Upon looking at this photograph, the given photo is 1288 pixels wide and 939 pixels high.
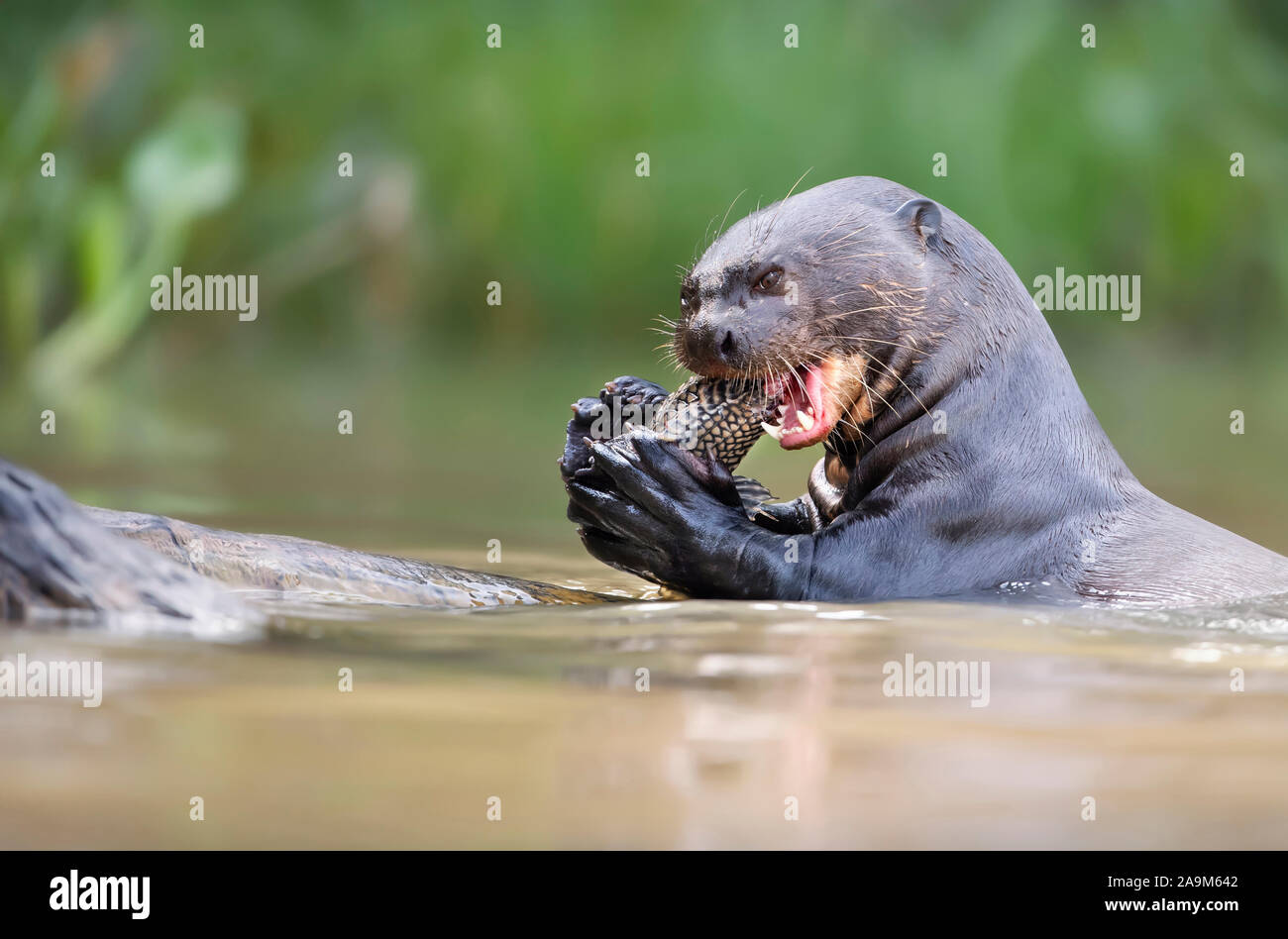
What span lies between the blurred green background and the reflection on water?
676 cm

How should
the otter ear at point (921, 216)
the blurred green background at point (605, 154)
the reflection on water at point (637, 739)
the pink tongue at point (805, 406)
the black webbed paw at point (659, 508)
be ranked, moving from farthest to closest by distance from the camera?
the blurred green background at point (605, 154) < the otter ear at point (921, 216) < the pink tongue at point (805, 406) < the black webbed paw at point (659, 508) < the reflection on water at point (637, 739)

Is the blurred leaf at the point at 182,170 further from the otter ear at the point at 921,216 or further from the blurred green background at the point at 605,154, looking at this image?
the otter ear at the point at 921,216

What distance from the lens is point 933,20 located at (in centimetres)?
1129

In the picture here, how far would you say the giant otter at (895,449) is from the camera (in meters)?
3.47

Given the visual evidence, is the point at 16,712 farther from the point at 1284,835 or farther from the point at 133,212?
the point at 133,212

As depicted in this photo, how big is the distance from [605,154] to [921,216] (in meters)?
7.32

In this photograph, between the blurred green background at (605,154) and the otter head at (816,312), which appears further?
the blurred green background at (605,154)

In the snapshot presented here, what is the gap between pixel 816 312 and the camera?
369 centimetres

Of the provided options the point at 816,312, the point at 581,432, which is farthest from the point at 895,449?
the point at 581,432

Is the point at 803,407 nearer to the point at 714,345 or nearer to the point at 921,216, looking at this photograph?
the point at 714,345

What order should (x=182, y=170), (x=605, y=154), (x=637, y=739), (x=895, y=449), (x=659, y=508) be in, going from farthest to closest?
(x=605, y=154)
(x=182, y=170)
(x=895, y=449)
(x=659, y=508)
(x=637, y=739)

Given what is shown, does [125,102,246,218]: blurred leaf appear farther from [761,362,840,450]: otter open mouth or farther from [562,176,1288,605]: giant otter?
[761,362,840,450]: otter open mouth

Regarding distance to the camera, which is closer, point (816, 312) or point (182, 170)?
point (816, 312)

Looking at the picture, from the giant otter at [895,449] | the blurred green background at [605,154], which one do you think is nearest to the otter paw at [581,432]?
the giant otter at [895,449]
